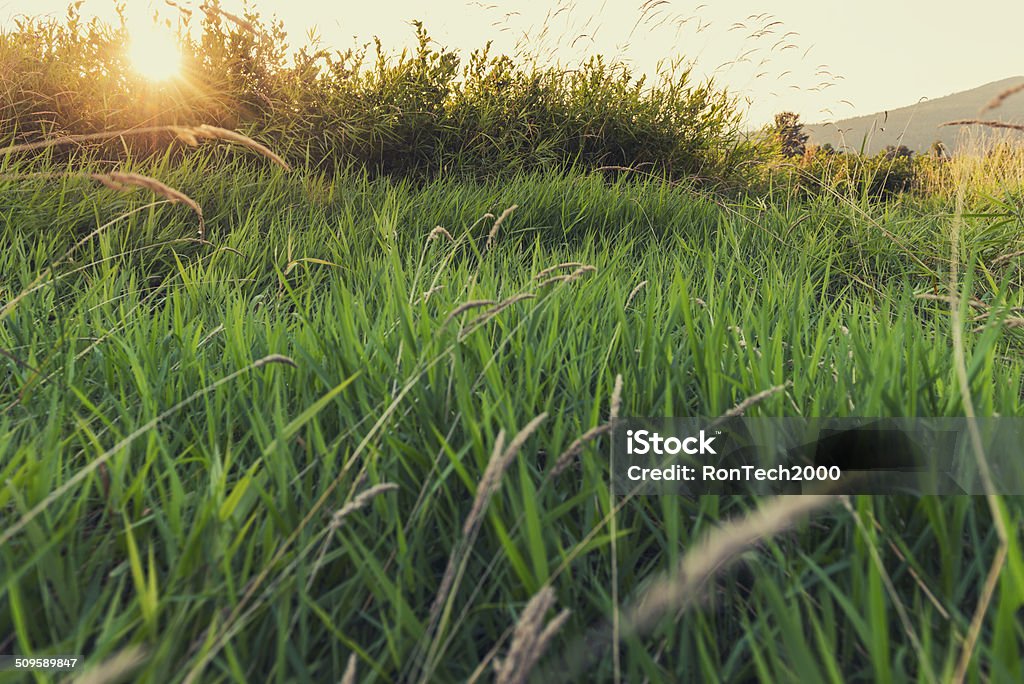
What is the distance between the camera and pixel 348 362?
997 mm

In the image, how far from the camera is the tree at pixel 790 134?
496 centimetres

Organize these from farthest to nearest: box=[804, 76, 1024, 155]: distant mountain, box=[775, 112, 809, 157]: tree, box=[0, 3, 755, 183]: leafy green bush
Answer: box=[775, 112, 809, 157]: tree → box=[0, 3, 755, 183]: leafy green bush → box=[804, 76, 1024, 155]: distant mountain

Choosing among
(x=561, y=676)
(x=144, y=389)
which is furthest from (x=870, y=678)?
(x=144, y=389)

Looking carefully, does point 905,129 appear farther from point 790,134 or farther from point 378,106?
point 790,134

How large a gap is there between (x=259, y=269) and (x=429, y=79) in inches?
105

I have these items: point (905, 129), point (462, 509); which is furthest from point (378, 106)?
point (462, 509)

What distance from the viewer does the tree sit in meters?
4.96

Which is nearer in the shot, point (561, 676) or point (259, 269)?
point (561, 676)

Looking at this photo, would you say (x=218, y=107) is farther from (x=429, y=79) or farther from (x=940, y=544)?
(x=940, y=544)

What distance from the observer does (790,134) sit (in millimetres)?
5645

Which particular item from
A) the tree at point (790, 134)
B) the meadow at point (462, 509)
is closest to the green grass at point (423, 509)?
the meadow at point (462, 509)

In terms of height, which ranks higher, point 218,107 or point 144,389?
point 218,107

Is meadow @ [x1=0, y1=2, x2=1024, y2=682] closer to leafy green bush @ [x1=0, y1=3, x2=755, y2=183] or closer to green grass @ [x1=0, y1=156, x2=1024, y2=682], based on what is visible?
green grass @ [x1=0, y1=156, x2=1024, y2=682]

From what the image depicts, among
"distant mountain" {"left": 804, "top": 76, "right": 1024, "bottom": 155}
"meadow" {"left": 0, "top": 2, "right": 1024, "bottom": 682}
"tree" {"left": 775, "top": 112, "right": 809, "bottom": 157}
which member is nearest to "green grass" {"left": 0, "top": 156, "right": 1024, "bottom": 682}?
"meadow" {"left": 0, "top": 2, "right": 1024, "bottom": 682}
